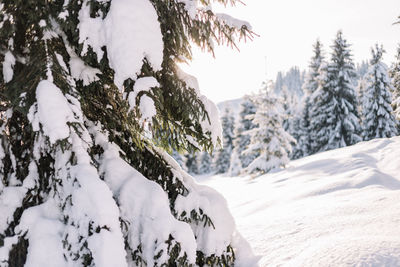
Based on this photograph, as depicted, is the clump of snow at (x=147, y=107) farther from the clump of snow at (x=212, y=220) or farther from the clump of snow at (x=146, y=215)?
the clump of snow at (x=212, y=220)

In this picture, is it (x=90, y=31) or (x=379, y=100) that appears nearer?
(x=90, y=31)

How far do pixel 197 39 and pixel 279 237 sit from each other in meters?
2.99

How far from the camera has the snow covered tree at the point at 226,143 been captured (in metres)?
41.7

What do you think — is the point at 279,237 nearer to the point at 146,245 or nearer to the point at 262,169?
the point at 146,245

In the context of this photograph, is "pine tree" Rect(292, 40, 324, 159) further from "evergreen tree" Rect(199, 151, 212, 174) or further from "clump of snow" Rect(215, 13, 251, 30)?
"clump of snow" Rect(215, 13, 251, 30)

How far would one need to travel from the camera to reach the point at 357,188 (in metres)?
6.75

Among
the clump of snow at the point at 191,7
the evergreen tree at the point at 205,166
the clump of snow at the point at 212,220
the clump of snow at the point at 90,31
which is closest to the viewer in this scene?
the clump of snow at the point at 90,31

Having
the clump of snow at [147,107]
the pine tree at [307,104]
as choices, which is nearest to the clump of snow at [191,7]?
the clump of snow at [147,107]

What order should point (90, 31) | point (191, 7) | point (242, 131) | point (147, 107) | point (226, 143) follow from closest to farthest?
point (147, 107) < point (90, 31) < point (191, 7) < point (242, 131) < point (226, 143)

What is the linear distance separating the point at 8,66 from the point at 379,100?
3106cm

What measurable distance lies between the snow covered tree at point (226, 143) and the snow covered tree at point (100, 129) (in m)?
38.5

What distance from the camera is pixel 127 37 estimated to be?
2.19 m

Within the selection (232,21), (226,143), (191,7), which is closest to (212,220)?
(232,21)

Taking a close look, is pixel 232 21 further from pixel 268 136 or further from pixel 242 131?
pixel 242 131
